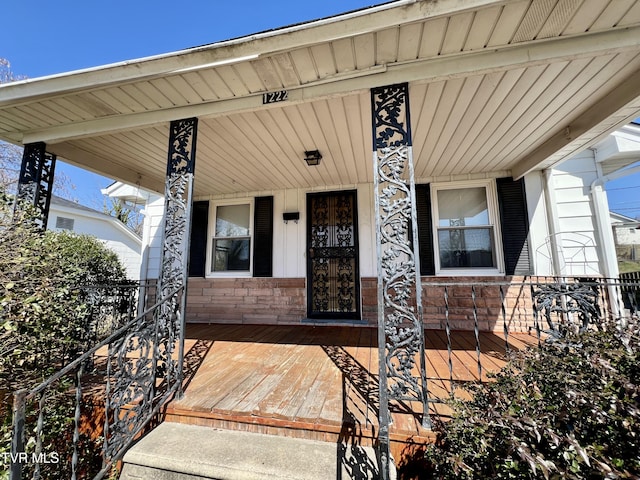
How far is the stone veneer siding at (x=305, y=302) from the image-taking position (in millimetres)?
4172

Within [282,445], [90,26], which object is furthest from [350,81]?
[90,26]

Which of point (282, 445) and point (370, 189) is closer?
point (282, 445)

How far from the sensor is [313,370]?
9.02 ft

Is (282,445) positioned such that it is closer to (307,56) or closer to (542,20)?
(307,56)

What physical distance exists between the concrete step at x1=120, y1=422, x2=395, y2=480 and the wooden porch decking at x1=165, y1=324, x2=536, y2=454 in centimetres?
9

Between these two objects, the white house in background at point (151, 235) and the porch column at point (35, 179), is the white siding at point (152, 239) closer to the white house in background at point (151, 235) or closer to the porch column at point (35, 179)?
the white house in background at point (151, 235)

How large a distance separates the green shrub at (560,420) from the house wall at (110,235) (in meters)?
9.92

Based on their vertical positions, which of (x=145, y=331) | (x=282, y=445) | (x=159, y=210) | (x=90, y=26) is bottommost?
(x=282, y=445)

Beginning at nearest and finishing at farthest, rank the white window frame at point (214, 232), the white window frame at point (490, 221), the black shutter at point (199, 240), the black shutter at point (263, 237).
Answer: the white window frame at point (490, 221) → the black shutter at point (263, 237) → the white window frame at point (214, 232) → the black shutter at point (199, 240)

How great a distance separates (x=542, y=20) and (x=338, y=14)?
1.31 m

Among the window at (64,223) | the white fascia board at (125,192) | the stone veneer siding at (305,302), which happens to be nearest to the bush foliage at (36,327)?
the stone veneer siding at (305,302)

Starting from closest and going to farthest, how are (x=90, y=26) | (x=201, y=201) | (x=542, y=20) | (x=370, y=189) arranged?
1. (x=542, y=20)
2. (x=370, y=189)
3. (x=201, y=201)
4. (x=90, y=26)

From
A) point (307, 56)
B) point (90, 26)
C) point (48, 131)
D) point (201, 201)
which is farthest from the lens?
point (90, 26)

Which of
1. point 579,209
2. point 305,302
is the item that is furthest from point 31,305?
point 579,209
